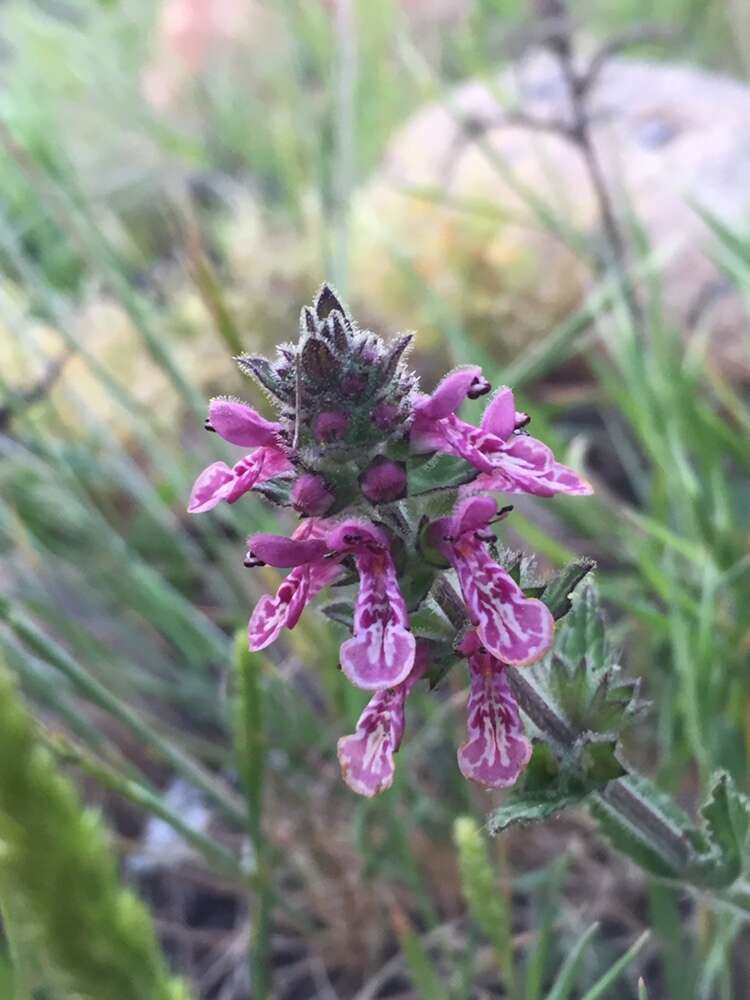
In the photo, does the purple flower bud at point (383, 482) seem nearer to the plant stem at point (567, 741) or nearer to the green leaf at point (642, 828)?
the plant stem at point (567, 741)

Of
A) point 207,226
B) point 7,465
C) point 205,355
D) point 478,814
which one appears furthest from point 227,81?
point 478,814

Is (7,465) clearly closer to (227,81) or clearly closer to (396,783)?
(396,783)

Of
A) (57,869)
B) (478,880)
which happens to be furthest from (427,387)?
(57,869)

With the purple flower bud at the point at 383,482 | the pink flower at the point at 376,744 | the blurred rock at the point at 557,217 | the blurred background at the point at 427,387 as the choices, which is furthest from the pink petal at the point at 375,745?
the blurred rock at the point at 557,217

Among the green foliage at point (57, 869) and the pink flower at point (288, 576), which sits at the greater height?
the pink flower at point (288, 576)

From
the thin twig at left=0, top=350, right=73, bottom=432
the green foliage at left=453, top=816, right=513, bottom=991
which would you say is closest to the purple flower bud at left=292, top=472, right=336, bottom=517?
the green foliage at left=453, top=816, right=513, bottom=991

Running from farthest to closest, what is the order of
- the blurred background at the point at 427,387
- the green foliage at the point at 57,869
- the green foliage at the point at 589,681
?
the blurred background at the point at 427,387 < the green foliage at the point at 589,681 < the green foliage at the point at 57,869

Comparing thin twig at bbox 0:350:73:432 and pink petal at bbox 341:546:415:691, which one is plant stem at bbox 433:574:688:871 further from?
thin twig at bbox 0:350:73:432
